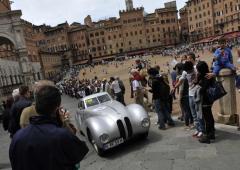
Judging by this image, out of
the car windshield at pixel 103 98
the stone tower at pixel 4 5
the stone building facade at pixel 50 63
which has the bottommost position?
the stone building facade at pixel 50 63

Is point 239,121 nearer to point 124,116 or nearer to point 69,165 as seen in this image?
point 124,116

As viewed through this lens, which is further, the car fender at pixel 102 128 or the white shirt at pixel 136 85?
the white shirt at pixel 136 85

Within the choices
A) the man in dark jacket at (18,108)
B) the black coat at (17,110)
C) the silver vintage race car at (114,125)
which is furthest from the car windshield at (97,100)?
the black coat at (17,110)

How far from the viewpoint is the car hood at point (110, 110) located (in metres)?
8.67

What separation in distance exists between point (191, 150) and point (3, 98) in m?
30.4

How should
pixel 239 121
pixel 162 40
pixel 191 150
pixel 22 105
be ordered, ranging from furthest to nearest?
pixel 162 40 < pixel 239 121 < pixel 191 150 < pixel 22 105

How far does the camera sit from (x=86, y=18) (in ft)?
551

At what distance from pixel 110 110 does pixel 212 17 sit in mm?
123021

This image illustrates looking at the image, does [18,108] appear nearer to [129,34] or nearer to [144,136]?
[144,136]

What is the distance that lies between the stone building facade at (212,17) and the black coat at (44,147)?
114239mm

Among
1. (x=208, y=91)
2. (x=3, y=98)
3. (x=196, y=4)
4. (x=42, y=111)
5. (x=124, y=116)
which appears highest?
(x=196, y=4)

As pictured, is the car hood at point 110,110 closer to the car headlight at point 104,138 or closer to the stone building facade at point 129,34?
the car headlight at point 104,138

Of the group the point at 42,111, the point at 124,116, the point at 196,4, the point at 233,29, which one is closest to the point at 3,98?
the point at 124,116

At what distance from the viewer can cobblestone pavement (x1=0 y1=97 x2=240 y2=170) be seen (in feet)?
22.1
